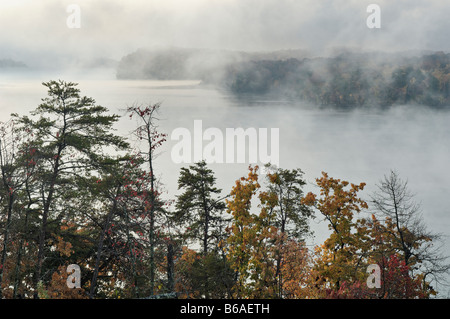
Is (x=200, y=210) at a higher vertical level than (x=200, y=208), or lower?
lower

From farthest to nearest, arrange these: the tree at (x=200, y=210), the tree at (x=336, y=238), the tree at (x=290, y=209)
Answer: the tree at (x=290, y=209), the tree at (x=200, y=210), the tree at (x=336, y=238)

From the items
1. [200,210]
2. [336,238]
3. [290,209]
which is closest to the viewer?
[336,238]

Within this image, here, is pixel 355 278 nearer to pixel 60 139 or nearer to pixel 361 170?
pixel 60 139

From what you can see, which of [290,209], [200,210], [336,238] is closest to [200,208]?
[200,210]

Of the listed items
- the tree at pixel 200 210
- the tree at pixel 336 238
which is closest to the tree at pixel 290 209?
the tree at pixel 200 210

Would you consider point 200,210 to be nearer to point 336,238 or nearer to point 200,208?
point 200,208

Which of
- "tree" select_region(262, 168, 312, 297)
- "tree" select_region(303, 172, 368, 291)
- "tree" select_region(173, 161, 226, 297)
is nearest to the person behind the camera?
"tree" select_region(303, 172, 368, 291)

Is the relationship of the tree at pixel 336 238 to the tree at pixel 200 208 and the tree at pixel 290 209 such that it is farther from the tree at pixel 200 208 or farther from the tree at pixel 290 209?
the tree at pixel 200 208

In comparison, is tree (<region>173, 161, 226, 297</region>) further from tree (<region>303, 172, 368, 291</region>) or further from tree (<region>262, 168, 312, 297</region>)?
tree (<region>303, 172, 368, 291</region>)

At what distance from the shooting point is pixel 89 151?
2220cm

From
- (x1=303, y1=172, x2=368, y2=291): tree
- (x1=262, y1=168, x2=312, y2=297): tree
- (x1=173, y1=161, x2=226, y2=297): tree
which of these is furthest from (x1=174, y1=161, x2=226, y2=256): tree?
(x1=303, y1=172, x2=368, y2=291): tree

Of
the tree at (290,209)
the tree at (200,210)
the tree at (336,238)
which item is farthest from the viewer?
the tree at (290,209)

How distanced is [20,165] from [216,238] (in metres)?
14.0
